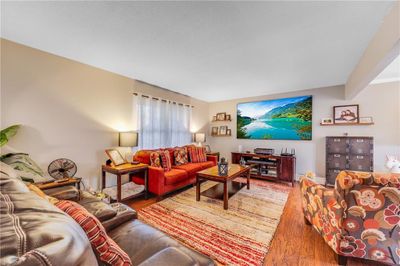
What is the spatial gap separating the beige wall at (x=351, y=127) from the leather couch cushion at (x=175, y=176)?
97.8 inches

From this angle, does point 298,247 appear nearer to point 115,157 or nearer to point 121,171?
point 121,171

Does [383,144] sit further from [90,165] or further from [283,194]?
[90,165]

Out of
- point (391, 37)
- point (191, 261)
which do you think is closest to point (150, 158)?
point (191, 261)

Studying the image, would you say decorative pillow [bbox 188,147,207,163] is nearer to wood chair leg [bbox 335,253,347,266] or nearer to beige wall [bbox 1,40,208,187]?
beige wall [bbox 1,40,208,187]

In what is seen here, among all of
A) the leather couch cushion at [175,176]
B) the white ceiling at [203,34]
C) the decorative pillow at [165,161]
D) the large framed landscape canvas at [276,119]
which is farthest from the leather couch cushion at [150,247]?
the large framed landscape canvas at [276,119]

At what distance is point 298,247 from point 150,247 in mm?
1613

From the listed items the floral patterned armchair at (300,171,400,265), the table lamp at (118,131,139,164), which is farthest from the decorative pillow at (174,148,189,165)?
the floral patterned armchair at (300,171,400,265)

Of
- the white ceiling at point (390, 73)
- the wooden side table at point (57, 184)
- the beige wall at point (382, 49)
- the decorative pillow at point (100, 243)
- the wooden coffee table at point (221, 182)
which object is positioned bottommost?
the wooden coffee table at point (221, 182)

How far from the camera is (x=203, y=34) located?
2.03 m

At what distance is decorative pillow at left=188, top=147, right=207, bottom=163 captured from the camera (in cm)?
420

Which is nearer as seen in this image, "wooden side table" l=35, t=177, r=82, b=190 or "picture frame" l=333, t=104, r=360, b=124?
"wooden side table" l=35, t=177, r=82, b=190

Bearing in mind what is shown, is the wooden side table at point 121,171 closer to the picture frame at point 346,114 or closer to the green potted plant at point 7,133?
the green potted plant at point 7,133

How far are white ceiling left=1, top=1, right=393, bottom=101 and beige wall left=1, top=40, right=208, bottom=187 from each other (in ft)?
0.78

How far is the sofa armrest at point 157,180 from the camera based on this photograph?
291 cm
